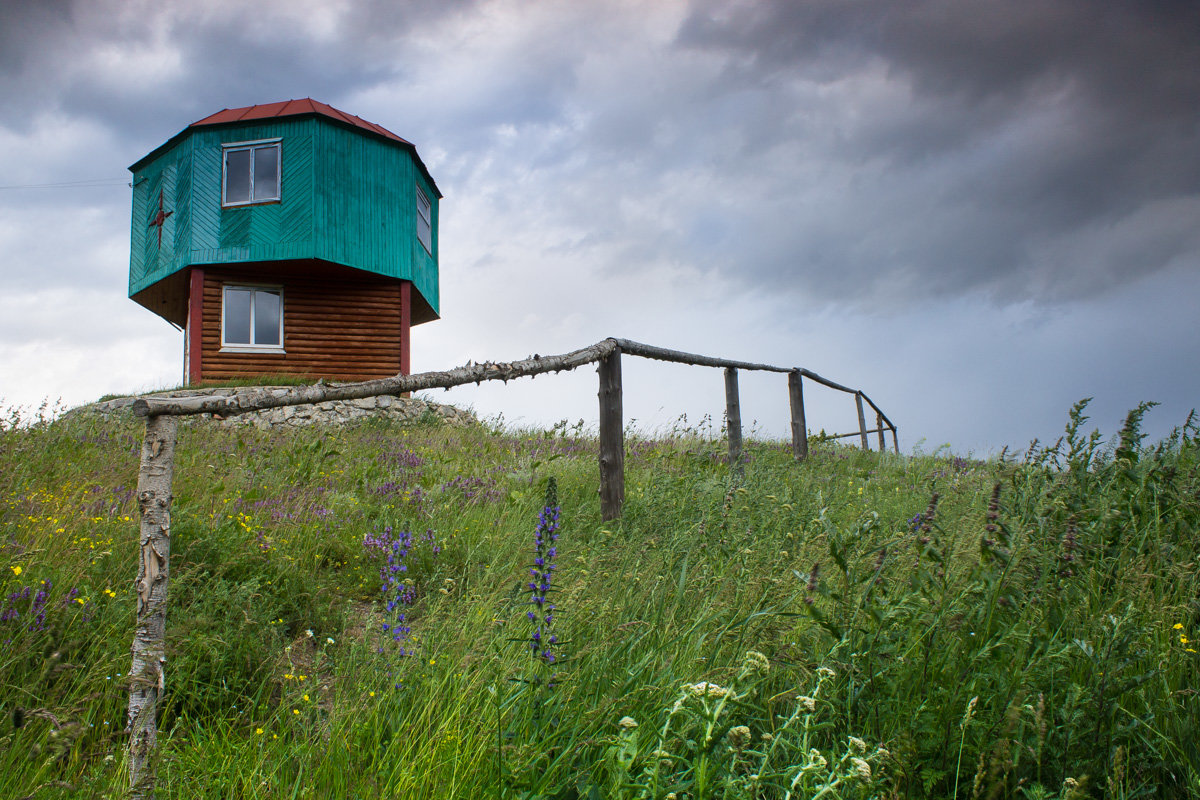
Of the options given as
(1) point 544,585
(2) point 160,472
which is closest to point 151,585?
(2) point 160,472

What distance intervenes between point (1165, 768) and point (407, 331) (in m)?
17.4

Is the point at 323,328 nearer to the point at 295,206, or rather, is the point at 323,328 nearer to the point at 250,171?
the point at 295,206

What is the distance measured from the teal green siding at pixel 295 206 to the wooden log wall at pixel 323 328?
945 mm

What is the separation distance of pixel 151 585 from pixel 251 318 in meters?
16.7

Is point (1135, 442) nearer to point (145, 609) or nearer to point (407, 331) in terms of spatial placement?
point (145, 609)

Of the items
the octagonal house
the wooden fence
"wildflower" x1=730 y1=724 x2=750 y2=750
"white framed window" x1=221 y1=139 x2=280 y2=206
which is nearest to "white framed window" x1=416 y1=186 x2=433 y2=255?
the octagonal house

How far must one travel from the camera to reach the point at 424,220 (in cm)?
1973

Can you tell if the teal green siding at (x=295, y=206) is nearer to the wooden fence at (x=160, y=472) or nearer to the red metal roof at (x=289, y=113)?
the red metal roof at (x=289, y=113)

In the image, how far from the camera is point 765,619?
2807 mm

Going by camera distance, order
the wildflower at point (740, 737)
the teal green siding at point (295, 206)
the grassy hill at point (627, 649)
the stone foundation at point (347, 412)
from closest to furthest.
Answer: the wildflower at point (740, 737) < the grassy hill at point (627, 649) < the stone foundation at point (347, 412) < the teal green siding at point (295, 206)

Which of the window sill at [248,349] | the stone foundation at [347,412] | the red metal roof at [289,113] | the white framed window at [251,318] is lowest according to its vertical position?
the stone foundation at [347,412]

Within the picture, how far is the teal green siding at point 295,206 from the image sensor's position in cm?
1585

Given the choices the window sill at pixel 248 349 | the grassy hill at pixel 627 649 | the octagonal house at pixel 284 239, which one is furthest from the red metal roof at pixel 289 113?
the grassy hill at pixel 627 649

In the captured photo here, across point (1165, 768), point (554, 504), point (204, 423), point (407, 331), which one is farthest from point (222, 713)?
point (407, 331)
